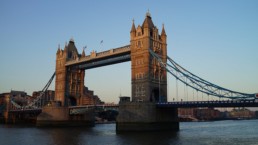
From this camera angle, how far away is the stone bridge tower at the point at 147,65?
5844 centimetres

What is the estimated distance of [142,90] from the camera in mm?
58531

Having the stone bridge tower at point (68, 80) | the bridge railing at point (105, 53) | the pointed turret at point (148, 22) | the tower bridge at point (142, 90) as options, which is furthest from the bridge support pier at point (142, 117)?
the stone bridge tower at point (68, 80)

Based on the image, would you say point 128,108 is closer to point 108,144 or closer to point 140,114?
point 140,114

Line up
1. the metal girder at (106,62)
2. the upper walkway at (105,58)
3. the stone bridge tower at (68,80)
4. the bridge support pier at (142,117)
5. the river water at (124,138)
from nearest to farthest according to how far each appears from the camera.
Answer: the river water at (124,138) → the bridge support pier at (142,117) → the upper walkway at (105,58) → the metal girder at (106,62) → the stone bridge tower at (68,80)

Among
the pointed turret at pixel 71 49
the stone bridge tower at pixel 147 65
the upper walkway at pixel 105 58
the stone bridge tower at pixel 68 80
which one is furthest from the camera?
the pointed turret at pixel 71 49

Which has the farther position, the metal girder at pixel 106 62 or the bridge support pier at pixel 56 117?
the bridge support pier at pixel 56 117

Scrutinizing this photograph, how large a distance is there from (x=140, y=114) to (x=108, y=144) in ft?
56.0

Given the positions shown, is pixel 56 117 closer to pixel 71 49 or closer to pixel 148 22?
pixel 71 49

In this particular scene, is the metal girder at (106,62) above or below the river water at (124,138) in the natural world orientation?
above

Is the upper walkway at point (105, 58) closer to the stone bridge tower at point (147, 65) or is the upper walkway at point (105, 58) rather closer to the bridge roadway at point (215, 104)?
the stone bridge tower at point (147, 65)

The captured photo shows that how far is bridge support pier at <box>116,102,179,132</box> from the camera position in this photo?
5256cm

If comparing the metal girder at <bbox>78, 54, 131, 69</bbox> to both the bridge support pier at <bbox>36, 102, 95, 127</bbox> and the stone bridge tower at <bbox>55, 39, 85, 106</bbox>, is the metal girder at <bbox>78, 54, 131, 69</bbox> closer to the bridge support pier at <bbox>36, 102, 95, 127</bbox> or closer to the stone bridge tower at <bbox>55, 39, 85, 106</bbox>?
the stone bridge tower at <bbox>55, 39, 85, 106</bbox>

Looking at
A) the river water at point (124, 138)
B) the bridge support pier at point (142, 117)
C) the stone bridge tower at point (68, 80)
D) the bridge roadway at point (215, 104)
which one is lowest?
the river water at point (124, 138)

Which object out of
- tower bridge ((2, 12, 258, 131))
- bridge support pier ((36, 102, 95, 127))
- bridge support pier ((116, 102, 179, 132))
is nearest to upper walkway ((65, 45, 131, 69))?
tower bridge ((2, 12, 258, 131))
